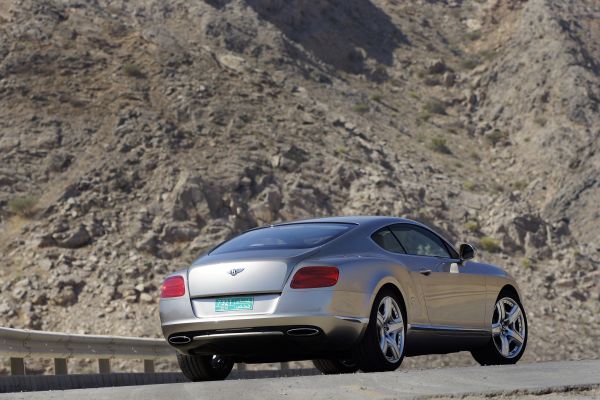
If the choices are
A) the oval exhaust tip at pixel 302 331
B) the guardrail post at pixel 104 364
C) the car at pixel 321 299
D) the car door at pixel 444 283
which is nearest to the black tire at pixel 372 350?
the car at pixel 321 299

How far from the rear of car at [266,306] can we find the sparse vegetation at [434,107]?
37.7 m

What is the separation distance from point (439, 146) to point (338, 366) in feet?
104

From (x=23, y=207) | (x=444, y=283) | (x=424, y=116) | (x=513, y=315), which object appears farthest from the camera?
(x=424, y=116)

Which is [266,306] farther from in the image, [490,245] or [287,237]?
[490,245]

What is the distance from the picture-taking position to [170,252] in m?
28.4

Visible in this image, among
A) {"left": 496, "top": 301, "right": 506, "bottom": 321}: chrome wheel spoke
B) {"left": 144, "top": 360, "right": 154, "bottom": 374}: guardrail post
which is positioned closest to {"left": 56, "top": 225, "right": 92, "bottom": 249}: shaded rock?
{"left": 144, "top": 360, "right": 154, "bottom": 374}: guardrail post

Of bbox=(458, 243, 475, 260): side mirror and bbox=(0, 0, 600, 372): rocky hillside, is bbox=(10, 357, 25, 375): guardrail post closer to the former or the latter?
bbox=(458, 243, 475, 260): side mirror

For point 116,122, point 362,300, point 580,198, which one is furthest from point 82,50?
point 362,300

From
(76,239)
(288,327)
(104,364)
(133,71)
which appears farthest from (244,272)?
(133,71)

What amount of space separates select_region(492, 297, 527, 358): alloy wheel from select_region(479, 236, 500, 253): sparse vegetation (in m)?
22.1

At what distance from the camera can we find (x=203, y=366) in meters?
9.16

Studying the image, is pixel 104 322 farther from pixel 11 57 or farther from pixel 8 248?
pixel 11 57

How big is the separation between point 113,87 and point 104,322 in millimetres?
12299

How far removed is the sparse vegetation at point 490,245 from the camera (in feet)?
106
